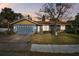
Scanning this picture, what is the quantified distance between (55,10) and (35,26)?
0.32 meters

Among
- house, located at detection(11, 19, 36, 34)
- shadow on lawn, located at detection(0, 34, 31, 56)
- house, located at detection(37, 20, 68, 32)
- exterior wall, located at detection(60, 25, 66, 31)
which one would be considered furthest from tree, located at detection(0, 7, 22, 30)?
exterior wall, located at detection(60, 25, 66, 31)

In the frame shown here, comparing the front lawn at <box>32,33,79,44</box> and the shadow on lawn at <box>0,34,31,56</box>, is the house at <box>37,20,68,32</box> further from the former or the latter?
the shadow on lawn at <box>0,34,31,56</box>

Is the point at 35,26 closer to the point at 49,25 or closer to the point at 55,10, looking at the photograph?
the point at 49,25

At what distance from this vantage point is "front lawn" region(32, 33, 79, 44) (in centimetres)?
807

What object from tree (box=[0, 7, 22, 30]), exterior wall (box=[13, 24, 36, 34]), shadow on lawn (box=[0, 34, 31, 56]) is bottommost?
shadow on lawn (box=[0, 34, 31, 56])

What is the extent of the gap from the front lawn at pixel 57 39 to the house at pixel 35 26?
66mm

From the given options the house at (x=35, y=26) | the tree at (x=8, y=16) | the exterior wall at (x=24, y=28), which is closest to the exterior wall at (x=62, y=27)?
the house at (x=35, y=26)

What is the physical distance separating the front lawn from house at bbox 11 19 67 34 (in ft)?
0.22

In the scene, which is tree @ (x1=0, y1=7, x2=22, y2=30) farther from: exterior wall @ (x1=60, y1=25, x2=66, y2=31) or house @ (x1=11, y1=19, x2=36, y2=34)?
exterior wall @ (x1=60, y1=25, x2=66, y2=31)

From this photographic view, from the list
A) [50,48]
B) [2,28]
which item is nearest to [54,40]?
[50,48]

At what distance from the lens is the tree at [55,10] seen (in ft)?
26.5

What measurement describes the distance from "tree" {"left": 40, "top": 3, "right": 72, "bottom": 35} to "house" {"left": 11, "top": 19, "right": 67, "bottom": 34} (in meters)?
0.06

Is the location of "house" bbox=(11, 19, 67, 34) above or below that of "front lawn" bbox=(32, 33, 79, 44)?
above

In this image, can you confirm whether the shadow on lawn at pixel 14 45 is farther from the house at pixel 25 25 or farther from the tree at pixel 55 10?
the tree at pixel 55 10
